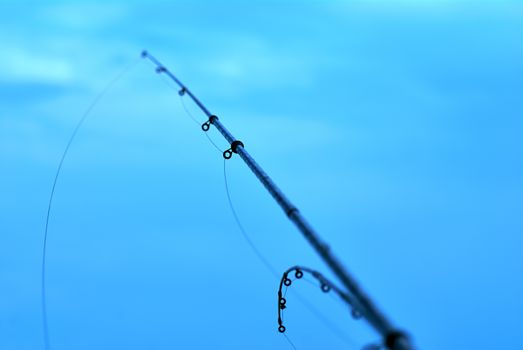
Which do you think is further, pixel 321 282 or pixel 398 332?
pixel 321 282

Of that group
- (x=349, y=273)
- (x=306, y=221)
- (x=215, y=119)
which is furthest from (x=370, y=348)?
(x=215, y=119)

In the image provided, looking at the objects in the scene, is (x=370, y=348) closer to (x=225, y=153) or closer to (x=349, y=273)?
(x=349, y=273)

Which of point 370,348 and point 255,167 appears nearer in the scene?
point 370,348

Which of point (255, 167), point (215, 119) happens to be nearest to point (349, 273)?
point (255, 167)

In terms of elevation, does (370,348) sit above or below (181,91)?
below

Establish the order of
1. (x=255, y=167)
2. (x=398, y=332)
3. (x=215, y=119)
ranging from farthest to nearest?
(x=215, y=119), (x=255, y=167), (x=398, y=332)

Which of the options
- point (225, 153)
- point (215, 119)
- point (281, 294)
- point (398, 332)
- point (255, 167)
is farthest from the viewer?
point (215, 119)

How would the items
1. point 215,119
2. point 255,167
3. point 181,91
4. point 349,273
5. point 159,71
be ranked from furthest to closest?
point 159,71 < point 181,91 < point 215,119 < point 255,167 < point 349,273

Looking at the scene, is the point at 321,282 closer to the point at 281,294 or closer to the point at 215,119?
the point at 281,294

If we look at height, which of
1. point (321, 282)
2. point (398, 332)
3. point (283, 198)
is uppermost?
point (283, 198)
